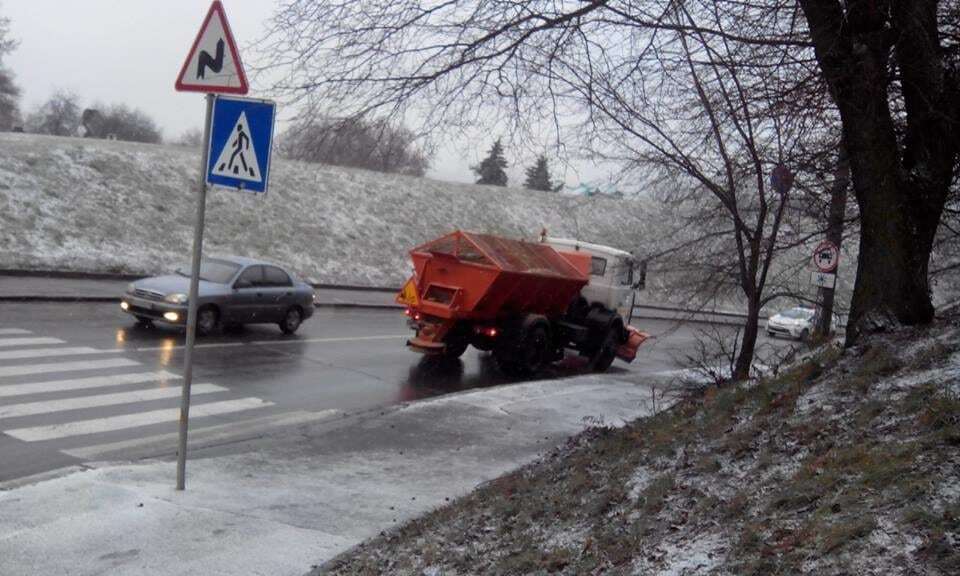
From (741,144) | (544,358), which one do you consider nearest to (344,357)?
(544,358)

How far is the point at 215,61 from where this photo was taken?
7461 mm

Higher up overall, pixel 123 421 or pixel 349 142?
pixel 349 142

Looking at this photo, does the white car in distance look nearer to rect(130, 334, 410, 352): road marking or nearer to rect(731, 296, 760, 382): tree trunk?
→ rect(130, 334, 410, 352): road marking

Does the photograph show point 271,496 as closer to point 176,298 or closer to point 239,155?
point 239,155

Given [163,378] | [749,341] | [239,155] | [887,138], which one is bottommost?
[163,378]

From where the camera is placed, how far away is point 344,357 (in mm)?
18453

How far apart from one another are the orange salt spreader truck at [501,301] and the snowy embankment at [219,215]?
2593 mm

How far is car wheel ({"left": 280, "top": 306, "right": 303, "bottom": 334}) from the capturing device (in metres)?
20.7

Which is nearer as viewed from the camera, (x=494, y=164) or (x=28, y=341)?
(x=494, y=164)

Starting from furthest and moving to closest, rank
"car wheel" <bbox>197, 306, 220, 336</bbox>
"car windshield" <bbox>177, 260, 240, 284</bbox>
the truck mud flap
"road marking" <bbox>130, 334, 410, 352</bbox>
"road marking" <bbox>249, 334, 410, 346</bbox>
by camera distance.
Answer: the truck mud flap, "car windshield" <bbox>177, 260, 240, 284</bbox>, "road marking" <bbox>249, 334, 410, 346</bbox>, "car wheel" <bbox>197, 306, 220, 336</bbox>, "road marking" <bbox>130, 334, 410, 352</bbox>

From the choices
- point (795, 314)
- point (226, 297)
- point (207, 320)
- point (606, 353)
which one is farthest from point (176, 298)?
point (795, 314)

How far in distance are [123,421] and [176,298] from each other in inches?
276

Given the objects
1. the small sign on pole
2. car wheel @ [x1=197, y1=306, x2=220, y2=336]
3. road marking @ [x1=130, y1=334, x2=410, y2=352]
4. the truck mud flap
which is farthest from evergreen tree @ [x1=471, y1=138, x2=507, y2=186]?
the truck mud flap

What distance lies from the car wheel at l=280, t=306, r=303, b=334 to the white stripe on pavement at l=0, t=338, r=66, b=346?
5.20m
